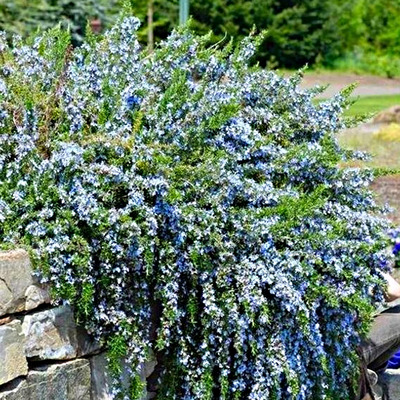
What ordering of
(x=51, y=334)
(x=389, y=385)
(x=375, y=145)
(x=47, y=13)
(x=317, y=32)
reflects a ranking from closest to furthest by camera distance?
(x=51, y=334) → (x=389, y=385) → (x=375, y=145) → (x=47, y=13) → (x=317, y=32)

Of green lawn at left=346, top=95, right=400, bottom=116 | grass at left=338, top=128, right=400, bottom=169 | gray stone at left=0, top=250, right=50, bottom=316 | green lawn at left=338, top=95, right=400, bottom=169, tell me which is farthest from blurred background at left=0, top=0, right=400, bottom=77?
gray stone at left=0, top=250, right=50, bottom=316

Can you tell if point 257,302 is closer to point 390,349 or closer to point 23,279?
point 23,279

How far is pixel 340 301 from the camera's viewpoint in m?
3.56

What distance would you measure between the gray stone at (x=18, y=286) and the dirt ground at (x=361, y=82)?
18.0 m

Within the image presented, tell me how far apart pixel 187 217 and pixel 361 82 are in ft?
67.3

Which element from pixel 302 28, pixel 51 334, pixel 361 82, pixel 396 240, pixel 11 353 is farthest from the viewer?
pixel 302 28

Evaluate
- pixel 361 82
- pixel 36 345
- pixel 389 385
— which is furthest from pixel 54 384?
pixel 361 82

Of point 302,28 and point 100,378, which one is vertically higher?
point 100,378

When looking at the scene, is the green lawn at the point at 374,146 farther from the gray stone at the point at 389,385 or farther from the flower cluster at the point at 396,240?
the gray stone at the point at 389,385

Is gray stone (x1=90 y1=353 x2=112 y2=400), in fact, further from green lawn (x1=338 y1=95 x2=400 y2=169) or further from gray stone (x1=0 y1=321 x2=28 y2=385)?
green lawn (x1=338 y1=95 x2=400 y2=169)

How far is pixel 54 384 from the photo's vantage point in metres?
3.10

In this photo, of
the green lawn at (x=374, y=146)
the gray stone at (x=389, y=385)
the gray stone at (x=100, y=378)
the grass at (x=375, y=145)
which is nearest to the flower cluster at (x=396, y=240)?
the gray stone at (x=389, y=385)

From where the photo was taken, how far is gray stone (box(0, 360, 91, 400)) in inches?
119

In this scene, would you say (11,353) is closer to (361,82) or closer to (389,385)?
(389,385)
